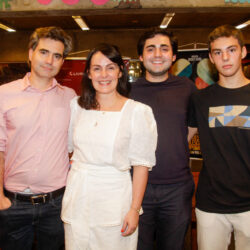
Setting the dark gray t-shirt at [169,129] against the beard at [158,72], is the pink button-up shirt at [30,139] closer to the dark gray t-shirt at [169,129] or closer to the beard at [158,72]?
the dark gray t-shirt at [169,129]

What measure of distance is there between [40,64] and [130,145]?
2.86 ft

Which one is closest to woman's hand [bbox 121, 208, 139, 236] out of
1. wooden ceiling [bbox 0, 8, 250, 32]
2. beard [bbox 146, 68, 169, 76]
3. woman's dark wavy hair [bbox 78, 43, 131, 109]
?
woman's dark wavy hair [bbox 78, 43, 131, 109]

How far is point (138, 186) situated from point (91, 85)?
0.76 metres

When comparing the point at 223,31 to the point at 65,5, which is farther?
the point at 65,5

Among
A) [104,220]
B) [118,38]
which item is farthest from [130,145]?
[118,38]

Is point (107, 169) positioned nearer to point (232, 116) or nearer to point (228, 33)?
point (232, 116)

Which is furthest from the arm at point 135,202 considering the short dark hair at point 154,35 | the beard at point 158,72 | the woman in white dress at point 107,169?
the short dark hair at point 154,35

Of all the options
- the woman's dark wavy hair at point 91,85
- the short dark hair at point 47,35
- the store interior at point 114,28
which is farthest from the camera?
the store interior at point 114,28

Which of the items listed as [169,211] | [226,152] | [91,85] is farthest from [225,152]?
[91,85]

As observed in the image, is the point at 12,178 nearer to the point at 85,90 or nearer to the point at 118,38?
the point at 85,90

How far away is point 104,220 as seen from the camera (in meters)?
1.47

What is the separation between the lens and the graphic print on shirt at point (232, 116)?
5.48ft

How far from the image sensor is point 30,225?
70.4 inches

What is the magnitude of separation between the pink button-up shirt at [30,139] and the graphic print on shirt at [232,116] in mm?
1096
